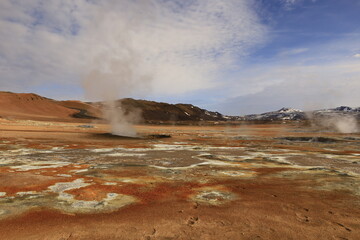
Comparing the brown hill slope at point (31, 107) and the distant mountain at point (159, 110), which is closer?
the brown hill slope at point (31, 107)

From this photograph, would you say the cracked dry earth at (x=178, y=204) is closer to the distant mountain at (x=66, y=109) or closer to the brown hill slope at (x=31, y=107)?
the distant mountain at (x=66, y=109)

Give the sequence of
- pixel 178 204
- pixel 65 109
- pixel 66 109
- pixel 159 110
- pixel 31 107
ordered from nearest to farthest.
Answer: pixel 178 204 < pixel 31 107 < pixel 65 109 < pixel 66 109 < pixel 159 110

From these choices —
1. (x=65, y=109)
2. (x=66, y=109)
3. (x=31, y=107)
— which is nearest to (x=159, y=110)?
(x=66, y=109)

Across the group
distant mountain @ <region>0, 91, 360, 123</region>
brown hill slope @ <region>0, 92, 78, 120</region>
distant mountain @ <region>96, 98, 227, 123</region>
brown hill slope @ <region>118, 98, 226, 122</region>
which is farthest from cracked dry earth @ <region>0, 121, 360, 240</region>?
brown hill slope @ <region>118, 98, 226, 122</region>

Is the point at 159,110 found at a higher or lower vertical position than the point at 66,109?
higher

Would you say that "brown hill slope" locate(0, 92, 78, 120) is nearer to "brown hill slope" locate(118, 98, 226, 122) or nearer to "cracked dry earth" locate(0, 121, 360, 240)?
"brown hill slope" locate(118, 98, 226, 122)

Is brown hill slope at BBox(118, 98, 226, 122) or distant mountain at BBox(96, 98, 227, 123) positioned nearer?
distant mountain at BBox(96, 98, 227, 123)

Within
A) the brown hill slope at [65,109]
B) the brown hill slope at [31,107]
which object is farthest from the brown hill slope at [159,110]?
the brown hill slope at [31,107]

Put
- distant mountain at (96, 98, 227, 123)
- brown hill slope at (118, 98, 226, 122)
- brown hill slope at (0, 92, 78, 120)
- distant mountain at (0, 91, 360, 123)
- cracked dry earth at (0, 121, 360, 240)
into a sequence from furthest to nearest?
brown hill slope at (118, 98, 226, 122)
distant mountain at (96, 98, 227, 123)
distant mountain at (0, 91, 360, 123)
brown hill slope at (0, 92, 78, 120)
cracked dry earth at (0, 121, 360, 240)

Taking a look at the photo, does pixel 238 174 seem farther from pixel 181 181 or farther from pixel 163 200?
pixel 163 200

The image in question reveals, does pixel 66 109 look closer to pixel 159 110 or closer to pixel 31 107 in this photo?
pixel 31 107

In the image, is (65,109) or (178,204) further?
(65,109)

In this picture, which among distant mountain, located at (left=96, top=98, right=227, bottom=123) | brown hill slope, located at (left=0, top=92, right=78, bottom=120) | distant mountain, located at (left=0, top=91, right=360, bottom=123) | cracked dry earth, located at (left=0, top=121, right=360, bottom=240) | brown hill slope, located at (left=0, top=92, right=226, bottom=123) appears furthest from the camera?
distant mountain, located at (left=96, top=98, right=227, bottom=123)

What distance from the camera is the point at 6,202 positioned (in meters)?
7.29
